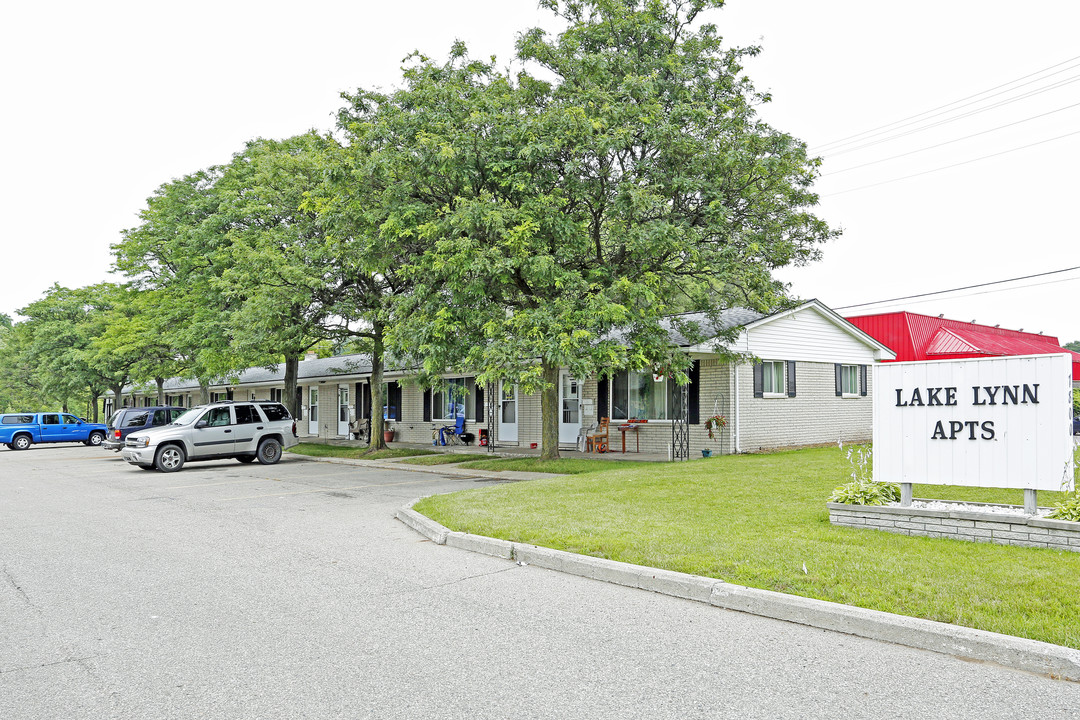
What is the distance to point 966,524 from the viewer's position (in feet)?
23.9

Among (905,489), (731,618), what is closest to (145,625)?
(731,618)

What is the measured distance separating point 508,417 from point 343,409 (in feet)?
41.4

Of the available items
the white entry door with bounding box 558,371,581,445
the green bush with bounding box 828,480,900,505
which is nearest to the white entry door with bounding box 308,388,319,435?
the white entry door with bounding box 558,371,581,445

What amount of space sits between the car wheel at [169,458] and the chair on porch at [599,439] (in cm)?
1134

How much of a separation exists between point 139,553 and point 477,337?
8.32m

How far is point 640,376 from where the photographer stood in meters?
21.3

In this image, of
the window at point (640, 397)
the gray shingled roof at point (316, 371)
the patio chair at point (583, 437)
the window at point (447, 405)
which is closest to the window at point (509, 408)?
the window at point (447, 405)

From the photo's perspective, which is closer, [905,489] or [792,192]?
[905,489]

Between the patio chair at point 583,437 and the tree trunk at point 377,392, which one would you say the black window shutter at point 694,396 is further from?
the tree trunk at point 377,392

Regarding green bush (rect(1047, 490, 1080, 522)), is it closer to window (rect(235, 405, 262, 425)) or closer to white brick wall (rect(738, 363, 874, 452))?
white brick wall (rect(738, 363, 874, 452))

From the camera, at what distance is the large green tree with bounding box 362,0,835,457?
14008 mm

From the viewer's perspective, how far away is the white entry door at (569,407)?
23.3 metres

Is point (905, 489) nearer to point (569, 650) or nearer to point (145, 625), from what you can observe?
point (569, 650)

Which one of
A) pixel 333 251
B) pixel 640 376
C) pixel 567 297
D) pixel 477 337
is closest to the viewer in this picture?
pixel 567 297
